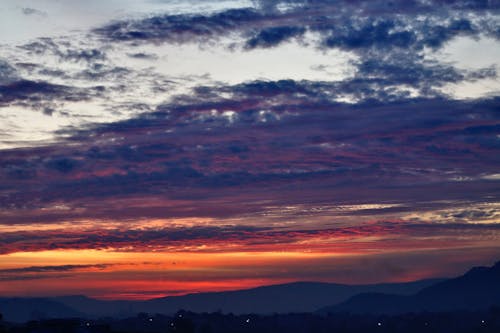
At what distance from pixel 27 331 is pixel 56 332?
14.6ft

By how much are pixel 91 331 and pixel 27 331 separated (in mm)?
10350

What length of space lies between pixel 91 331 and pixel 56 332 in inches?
276

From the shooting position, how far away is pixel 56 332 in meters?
128

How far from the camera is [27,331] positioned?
128 meters

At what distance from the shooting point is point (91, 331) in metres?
133
